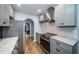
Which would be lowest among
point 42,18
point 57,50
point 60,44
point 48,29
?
point 57,50

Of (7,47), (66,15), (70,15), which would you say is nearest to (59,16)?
(66,15)

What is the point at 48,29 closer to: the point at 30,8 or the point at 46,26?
the point at 46,26

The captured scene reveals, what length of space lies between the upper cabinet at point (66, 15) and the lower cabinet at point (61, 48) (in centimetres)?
37

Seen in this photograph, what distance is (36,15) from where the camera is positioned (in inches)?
69.6

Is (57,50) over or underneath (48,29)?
underneath

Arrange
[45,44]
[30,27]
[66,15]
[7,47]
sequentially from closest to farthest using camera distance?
[7,47]
[30,27]
[66,15]
[45,44]

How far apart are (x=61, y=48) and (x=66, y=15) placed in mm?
610

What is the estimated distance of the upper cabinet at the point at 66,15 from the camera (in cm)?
174

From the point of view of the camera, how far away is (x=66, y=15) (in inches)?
77.6

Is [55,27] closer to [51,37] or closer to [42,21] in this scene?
[51,37]

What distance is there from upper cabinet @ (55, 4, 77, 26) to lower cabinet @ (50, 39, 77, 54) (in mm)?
371

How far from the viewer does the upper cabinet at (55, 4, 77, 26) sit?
1.74 m

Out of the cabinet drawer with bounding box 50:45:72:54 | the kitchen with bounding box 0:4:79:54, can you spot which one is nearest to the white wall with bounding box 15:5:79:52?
the kitchen with bounding box 0:4:79:54

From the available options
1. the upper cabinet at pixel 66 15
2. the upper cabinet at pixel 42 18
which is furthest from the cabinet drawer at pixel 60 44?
the upper cabinet at pixel 42 18
